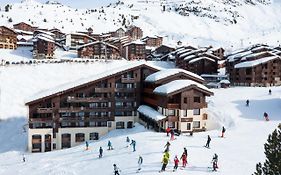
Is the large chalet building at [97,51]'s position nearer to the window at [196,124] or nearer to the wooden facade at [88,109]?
the wooden facade at [88,109]

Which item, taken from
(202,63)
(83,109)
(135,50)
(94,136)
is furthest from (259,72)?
(135,50)

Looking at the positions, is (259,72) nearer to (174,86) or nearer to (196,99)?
(196,99)

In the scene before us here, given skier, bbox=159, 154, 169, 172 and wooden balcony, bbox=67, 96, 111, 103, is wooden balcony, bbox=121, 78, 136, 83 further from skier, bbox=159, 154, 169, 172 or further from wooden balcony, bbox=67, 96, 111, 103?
skier, bbox=159, 154, 169, 172

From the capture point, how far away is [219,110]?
46156 millimetres

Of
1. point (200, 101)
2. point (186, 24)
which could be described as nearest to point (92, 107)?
point (200, 101)

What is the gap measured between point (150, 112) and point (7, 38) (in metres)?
61.3

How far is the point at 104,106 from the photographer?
152 ft

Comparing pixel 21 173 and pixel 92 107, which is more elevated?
pixel 92 107

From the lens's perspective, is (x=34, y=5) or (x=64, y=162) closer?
(x=64, y=162)

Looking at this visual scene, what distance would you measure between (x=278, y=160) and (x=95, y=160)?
1930cm

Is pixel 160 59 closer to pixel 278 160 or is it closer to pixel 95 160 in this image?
pixel 95 160

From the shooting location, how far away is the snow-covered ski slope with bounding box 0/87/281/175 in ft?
89.0

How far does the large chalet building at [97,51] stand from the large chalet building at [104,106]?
3949 cm

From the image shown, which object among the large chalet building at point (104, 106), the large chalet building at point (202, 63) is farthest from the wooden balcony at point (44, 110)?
the large chalet building at point (202, 63)
